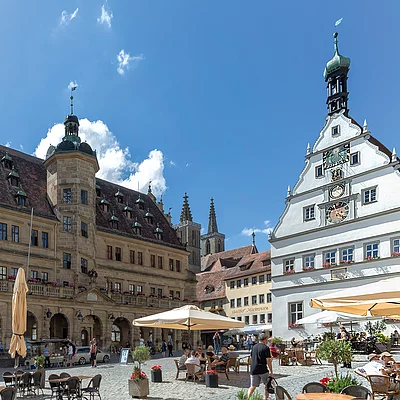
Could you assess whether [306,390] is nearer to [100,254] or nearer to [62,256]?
[62,256]

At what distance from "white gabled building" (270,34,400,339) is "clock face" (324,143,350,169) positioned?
6cm

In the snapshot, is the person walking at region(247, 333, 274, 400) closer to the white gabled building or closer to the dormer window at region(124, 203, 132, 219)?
the white gabled building

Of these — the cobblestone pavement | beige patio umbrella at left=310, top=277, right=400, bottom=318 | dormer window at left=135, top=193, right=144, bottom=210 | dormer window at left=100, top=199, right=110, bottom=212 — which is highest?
dormer window at left=135, top=193, right=144, bottom=210

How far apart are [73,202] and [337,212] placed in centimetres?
1928

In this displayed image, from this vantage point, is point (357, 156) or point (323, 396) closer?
point (323, 396)

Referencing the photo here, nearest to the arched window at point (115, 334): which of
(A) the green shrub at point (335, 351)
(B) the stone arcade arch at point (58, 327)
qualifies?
(B) the stone arcade arch at point (58, 327)

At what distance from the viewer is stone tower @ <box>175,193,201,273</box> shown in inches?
4006

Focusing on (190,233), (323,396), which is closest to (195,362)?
(323,396)

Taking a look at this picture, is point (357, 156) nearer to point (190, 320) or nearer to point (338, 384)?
point (190, 320)

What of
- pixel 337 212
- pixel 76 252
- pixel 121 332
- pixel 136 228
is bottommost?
pixel 121 332

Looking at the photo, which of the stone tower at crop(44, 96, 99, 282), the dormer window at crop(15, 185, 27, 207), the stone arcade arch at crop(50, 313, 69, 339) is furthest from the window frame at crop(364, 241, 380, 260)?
the dormer window at crop(15, 185, 27, 207)

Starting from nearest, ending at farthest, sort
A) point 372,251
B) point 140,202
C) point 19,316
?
1. point 19,316
2. point 372,251
3. point 140,202

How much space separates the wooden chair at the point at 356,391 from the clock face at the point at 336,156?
26.8 metres

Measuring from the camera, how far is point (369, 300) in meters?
10.7
